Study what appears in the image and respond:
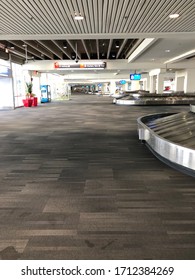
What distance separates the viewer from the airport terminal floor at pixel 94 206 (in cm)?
240

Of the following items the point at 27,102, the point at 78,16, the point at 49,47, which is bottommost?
the point at 27,102

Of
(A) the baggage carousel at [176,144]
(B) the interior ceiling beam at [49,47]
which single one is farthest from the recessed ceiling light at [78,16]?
(B) the interior ceiling beam at [49,47]

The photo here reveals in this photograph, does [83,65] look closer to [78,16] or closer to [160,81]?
[160,81]

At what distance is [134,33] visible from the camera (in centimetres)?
970

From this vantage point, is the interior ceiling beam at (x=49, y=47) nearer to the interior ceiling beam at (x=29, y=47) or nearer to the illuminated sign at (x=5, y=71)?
the interior ceiling beam at (x=29, y=47)

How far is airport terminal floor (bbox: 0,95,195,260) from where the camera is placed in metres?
2.40

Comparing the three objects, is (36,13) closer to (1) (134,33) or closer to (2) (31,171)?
(1) (134,33)

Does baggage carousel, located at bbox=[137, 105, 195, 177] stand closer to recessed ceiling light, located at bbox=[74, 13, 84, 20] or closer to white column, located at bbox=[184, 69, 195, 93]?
recessed ceiling light, located at bbox=[74, 13, 84, 20]

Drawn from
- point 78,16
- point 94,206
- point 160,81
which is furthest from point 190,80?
point 94,206

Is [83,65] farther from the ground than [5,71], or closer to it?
farther from the ground

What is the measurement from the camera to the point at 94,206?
3.27 meters

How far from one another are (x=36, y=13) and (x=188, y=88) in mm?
21794
